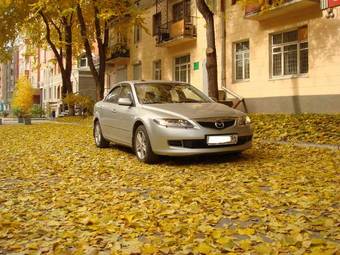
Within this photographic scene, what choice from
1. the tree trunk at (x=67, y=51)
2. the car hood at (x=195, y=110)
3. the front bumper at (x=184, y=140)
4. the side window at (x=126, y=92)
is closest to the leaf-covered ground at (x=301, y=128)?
the car hood at (x=195, y=110)

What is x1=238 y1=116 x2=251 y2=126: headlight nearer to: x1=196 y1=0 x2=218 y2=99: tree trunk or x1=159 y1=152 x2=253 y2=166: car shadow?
x1=159 y1=152 x2=253 y2=166: car shadow

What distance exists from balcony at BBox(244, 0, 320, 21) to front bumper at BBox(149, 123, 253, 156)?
35.6ft

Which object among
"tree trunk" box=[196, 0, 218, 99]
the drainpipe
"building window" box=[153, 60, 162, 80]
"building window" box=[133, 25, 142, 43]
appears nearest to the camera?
"tree trunk" box=[196, 0, 218, 99]

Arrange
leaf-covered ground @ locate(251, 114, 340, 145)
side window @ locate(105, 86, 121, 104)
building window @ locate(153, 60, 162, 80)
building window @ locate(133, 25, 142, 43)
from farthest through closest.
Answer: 1. building window @ locate(133, 25, 142, 43)
2. building window @ locate(153, 60, 162, 80)
3. leaf-covered ground @ locate(251, 114, 340, 145)
4. side window @ locate(105, 86, 121, 104)

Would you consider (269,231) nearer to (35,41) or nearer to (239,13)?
(239,13)

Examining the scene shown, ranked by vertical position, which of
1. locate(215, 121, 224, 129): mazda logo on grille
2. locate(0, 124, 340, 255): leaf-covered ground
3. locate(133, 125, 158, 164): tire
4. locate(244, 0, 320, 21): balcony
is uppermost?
locate(244, 0, 320, 21): balcony

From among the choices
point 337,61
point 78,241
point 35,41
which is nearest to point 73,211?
point 78,241

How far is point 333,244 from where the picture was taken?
12.1 ft

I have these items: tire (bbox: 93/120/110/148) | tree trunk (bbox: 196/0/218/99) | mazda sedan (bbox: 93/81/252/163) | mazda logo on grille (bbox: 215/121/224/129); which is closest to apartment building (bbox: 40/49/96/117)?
tree trunk (bbox: 196/0/218/99)

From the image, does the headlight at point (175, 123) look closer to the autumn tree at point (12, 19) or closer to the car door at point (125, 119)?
the car door at point (125, 119)

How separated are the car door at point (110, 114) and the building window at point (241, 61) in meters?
12.2

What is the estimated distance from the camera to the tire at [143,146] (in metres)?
8.21

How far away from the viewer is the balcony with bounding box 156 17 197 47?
25.1 m

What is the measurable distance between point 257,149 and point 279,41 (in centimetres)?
1069
